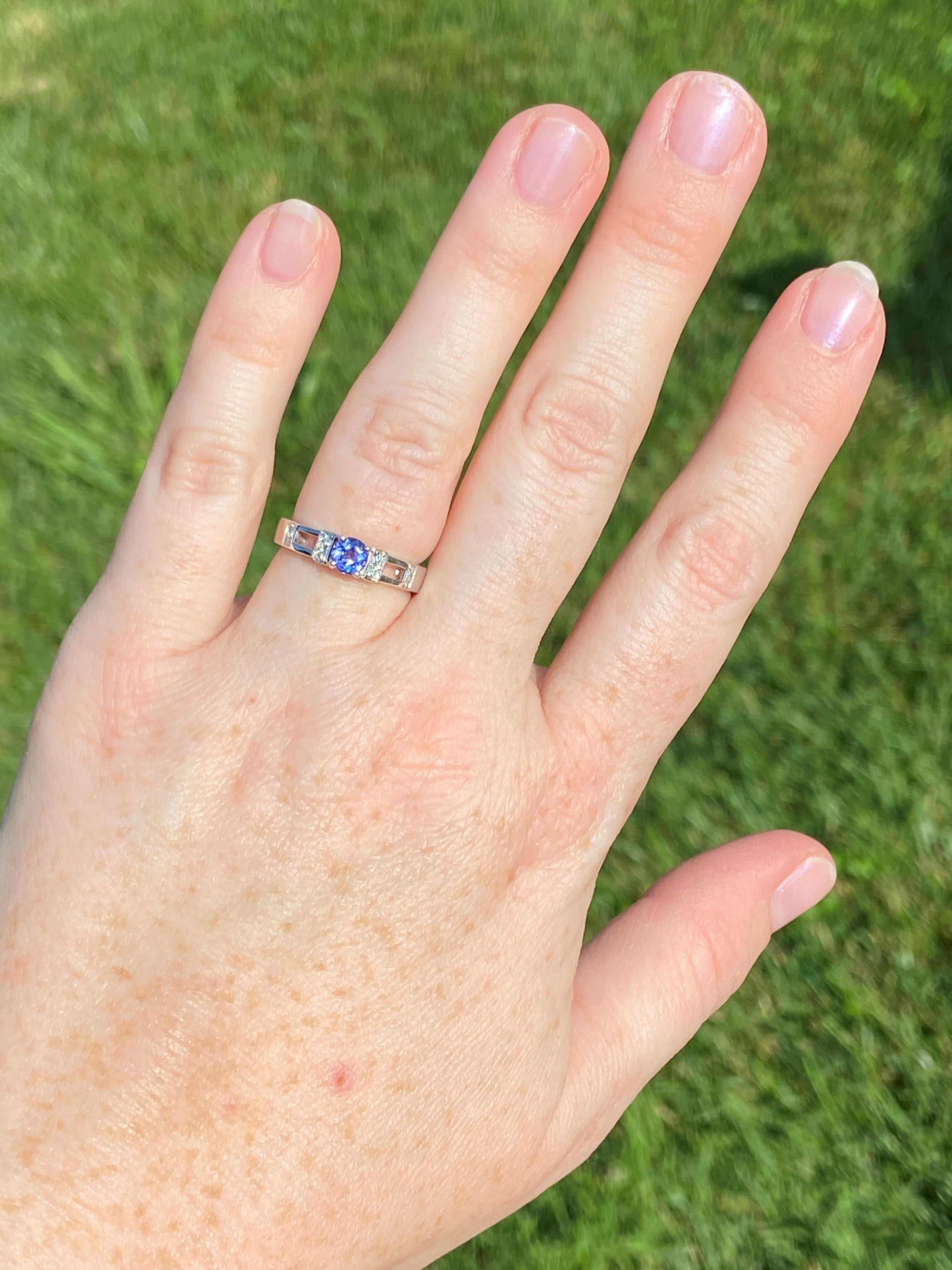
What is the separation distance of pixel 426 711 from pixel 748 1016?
5.17ft

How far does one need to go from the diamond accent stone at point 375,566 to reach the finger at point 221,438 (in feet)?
0.95

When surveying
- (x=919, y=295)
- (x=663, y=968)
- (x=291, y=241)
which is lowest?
(x=663, y=968)

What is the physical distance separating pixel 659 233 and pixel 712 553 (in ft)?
2.02

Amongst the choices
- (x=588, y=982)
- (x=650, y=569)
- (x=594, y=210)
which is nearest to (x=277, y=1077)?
(x=588, y=982)

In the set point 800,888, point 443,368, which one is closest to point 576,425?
point 443,368

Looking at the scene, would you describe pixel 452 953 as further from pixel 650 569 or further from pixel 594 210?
pixel 594 210

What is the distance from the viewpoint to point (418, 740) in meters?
1.83

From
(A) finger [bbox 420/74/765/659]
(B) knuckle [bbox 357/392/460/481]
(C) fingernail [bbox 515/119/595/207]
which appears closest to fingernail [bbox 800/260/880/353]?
(A) finger [bbox 420/74/765/659]

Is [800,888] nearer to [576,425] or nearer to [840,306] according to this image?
[576,425]

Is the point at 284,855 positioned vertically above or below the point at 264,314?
below

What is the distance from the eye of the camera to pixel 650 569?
76.1 inches

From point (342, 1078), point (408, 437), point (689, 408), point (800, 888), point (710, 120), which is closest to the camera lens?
point (342, 1078)

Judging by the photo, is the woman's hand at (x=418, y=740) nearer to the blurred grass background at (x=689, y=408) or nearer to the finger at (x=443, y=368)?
the finger at (x=443, y=368)

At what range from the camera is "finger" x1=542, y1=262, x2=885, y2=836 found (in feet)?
6.24
